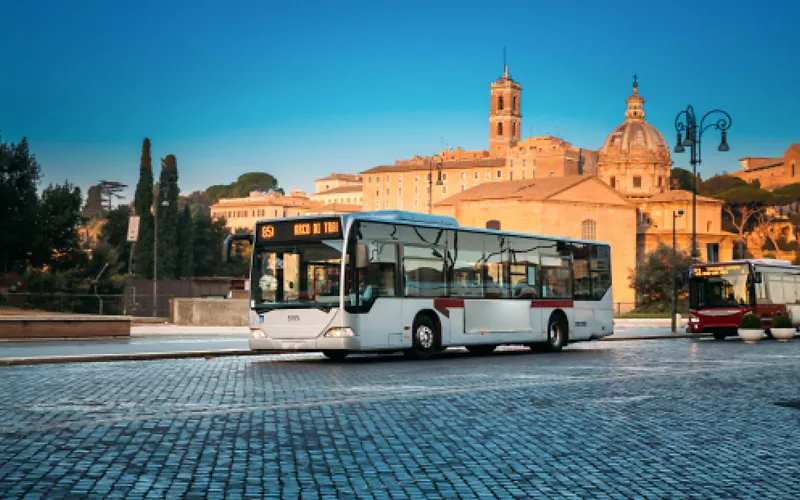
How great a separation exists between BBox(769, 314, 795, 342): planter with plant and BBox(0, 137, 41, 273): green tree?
37.8 meters

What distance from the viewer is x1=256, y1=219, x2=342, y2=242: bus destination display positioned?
19250 mm

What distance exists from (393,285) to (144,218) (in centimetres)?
6514

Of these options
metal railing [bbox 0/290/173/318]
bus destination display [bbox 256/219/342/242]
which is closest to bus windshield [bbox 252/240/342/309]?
bus destination display [bbox 256/219/342/242]

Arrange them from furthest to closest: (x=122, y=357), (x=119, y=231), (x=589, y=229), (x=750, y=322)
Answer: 1. (x=589, y=229)
2. (x=119, y=231)
3. (x=750, y=322)
4. (x=122, y=357)

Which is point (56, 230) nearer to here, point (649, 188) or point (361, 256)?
point (361, 256)

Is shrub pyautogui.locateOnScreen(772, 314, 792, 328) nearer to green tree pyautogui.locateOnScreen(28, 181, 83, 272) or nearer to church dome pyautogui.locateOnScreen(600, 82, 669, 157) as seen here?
green tree pyautogui.locateOnScreen(28, 181, 83, 272)

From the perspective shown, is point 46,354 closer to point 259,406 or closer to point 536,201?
point 259,406

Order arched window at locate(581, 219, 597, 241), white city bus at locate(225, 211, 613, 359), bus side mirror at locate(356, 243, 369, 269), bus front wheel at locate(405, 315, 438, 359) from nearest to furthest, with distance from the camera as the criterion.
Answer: bus side mirror at locate(356, 243, 369, 269), white city bus at locate(225, 211, 613, 359), bus front wheel at locate(405, 315, 438, 359), arched window at locate(581, 219, 597, 241)

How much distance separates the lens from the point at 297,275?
64.2 feet

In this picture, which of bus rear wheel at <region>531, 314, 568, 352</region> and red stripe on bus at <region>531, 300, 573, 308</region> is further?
bus rear wheel at <region>531, 314, 568, 352</region>

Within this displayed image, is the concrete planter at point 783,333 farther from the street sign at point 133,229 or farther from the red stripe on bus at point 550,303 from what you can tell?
the street sign at point 133,229

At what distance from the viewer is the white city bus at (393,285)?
19.1 meters

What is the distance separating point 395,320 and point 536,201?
96.4m

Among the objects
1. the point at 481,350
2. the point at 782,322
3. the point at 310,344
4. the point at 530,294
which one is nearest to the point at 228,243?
the point at 310,344
